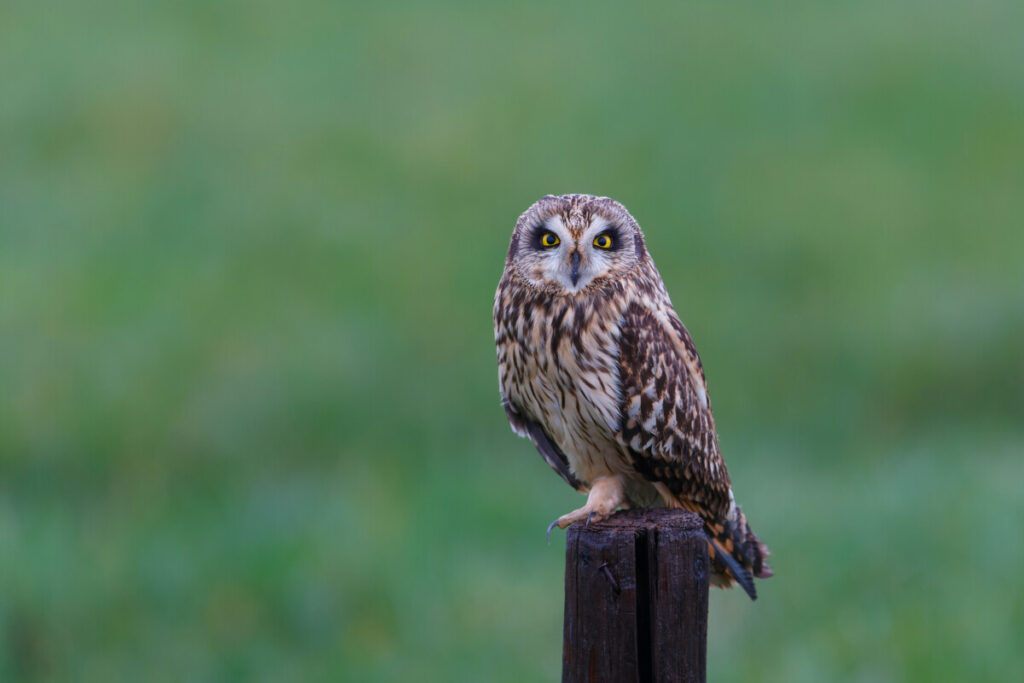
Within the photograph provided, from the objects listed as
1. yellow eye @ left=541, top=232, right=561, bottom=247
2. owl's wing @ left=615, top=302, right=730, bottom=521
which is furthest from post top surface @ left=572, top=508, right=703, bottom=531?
yellow eye @ left=541, top=232, right=561, bottom=247

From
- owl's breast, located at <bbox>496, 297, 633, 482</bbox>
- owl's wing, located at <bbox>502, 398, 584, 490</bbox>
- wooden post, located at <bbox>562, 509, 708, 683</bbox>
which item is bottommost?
wooden post, located at <bbox>562, 509, 708, 683</bbox>

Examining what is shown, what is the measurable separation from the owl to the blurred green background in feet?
6.71

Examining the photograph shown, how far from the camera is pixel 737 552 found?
138 inches

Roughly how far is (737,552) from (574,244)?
1059 mm

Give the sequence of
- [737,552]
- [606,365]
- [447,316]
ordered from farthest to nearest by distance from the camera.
Answer: [447,316] < [737,552] < [606,365]

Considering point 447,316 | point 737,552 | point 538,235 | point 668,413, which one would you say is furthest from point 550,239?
point 447,316

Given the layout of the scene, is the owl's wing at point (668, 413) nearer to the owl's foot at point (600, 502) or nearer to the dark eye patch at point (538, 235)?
the owl's foot at point (600, 502)

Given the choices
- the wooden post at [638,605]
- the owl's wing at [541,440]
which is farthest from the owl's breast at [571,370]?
the wooden post at [638,605]

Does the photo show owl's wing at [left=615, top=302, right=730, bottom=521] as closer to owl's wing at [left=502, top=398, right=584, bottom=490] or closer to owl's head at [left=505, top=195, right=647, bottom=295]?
owl's head at [left=505, top=195, right=647, bottom=295]

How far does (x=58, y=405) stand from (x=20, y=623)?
7.70 ft

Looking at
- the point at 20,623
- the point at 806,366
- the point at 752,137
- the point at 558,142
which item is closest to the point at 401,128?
the point at 558,142

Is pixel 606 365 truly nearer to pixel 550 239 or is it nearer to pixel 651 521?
pixel 550 239

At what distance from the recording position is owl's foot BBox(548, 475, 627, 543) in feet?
10.1

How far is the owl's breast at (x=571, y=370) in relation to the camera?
10.5 feet
